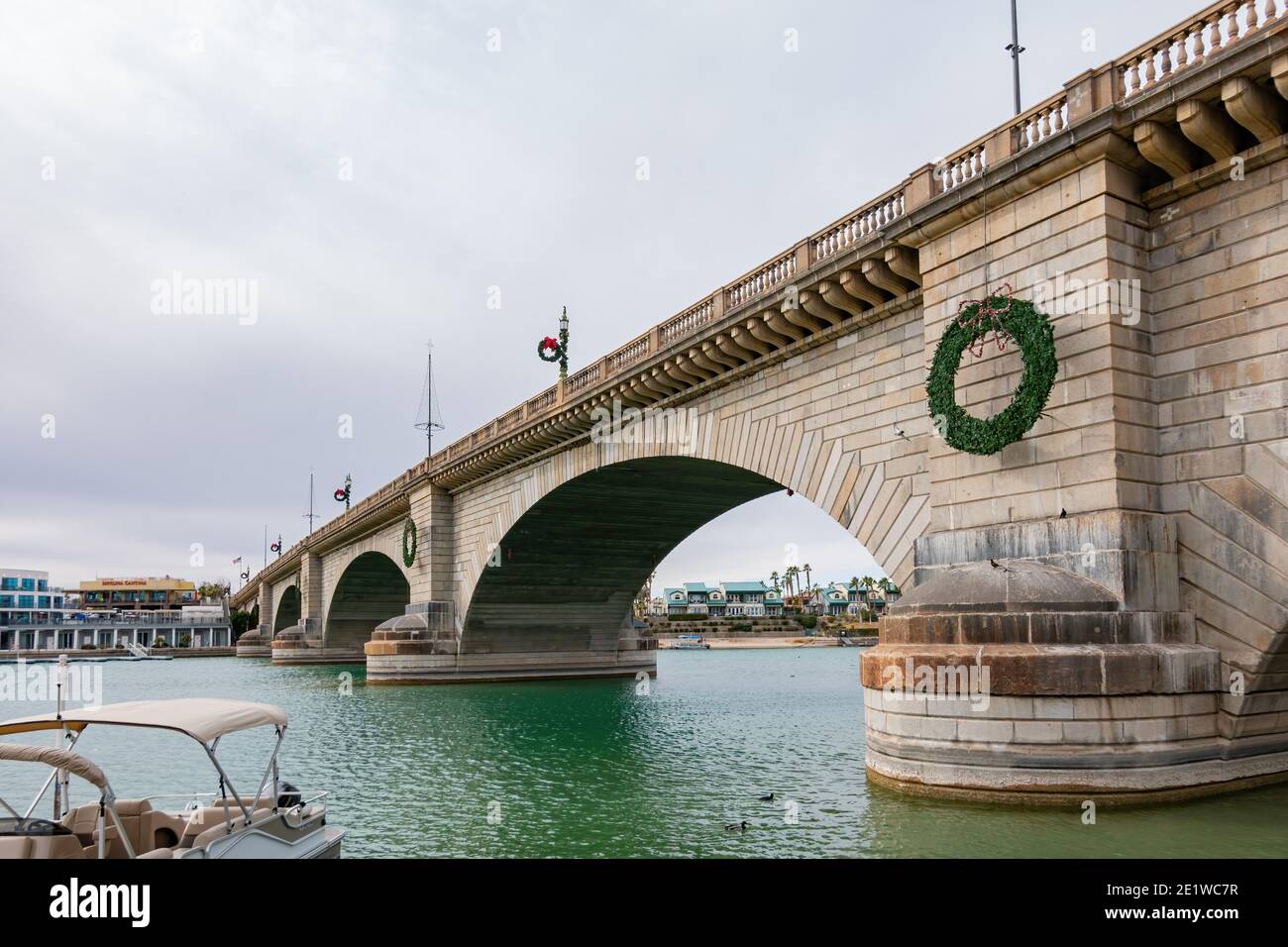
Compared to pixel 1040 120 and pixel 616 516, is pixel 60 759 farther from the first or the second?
pixel 616 516

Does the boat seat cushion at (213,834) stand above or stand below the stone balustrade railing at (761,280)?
below

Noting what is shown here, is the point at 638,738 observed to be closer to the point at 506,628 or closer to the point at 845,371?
the point at 845,371

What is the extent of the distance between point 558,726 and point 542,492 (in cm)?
1135

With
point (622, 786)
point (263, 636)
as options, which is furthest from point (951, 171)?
point (263, 636)

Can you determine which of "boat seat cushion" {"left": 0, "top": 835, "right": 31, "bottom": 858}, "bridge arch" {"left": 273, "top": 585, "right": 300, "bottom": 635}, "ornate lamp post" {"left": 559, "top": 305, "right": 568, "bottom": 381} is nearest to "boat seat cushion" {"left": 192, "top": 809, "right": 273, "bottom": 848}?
"boat seat cushion" {"left": 0, "top": 835, "right": 31, "bottom": 858}

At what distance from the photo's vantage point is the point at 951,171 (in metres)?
19.2

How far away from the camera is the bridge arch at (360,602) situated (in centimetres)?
7700

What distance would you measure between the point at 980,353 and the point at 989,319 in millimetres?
750

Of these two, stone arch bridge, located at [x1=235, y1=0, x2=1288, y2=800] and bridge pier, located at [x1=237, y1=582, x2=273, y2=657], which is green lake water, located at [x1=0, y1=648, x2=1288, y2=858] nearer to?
stone arch bridge, located at [x1=235, y1=0, x2=1288, y2=800]

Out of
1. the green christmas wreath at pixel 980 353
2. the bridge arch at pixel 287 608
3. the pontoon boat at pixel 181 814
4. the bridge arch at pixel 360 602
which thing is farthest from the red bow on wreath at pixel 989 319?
the bridge arch at pixel 287 608

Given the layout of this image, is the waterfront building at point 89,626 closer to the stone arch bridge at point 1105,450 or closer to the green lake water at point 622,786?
the green lake water at point 622,786

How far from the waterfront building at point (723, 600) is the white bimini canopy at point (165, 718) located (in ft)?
495

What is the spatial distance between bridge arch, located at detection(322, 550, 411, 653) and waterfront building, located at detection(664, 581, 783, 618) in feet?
273

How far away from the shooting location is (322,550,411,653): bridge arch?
3031 inches
